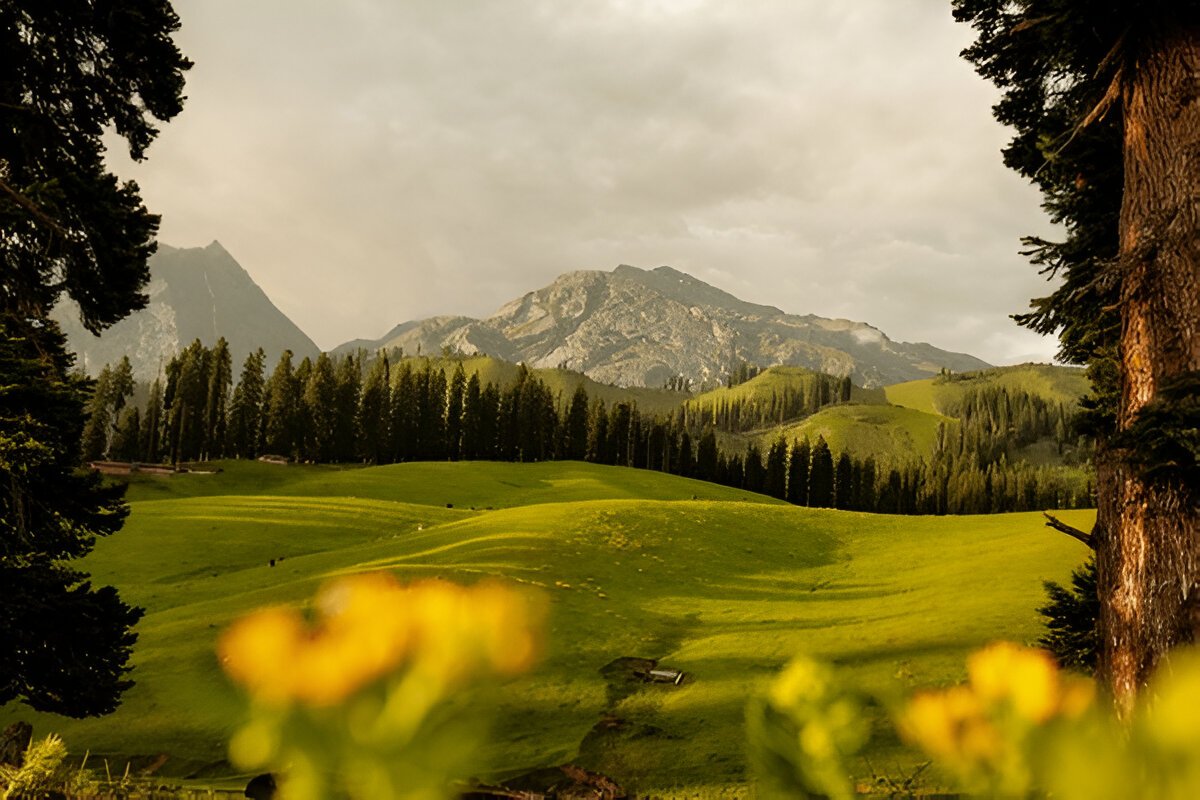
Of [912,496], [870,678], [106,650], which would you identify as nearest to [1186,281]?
[870,678]

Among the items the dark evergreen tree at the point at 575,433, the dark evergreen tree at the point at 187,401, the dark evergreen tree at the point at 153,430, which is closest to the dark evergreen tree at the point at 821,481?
the dark evergreen tree at the point at 575,433

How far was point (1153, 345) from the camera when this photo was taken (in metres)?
5.34

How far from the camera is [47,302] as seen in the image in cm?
817

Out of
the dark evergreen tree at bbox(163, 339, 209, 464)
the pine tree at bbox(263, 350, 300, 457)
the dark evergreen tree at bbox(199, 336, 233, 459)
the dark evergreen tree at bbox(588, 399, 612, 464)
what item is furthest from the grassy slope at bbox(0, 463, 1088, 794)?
the dark evergreen tree at bbox(588, 399, 612, 464)

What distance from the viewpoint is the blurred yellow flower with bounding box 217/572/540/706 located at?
0.72 meters

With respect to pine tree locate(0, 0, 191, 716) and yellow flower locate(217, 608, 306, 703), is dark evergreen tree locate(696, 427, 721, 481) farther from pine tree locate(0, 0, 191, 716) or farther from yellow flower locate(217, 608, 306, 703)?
yellow flower locate(217, 608, 306, 703)

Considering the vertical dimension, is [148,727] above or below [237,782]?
below

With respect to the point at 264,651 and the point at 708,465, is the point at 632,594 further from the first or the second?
the point at 708,465

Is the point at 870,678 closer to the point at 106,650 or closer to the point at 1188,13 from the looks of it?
the point at 1188,13

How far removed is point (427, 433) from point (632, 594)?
82170 millimetres

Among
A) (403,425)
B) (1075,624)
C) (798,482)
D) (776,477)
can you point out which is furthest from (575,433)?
(1075,624)

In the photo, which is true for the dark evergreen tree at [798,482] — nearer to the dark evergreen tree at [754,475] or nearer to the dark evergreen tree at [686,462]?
the dark evergreen tree at [754,475]

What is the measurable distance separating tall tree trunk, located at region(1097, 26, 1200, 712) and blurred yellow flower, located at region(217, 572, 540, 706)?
18.8 ft

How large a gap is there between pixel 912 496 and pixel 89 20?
426 ft
